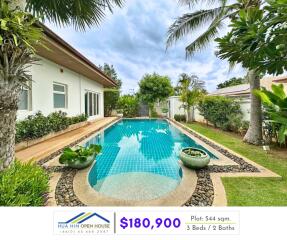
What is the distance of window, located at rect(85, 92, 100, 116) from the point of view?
1889 centimetres

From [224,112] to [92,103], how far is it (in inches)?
502

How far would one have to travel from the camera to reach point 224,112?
14094 millimetres

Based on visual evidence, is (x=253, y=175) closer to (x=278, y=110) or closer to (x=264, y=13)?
(x=278, y=110)

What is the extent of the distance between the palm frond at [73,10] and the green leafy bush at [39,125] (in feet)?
16.7

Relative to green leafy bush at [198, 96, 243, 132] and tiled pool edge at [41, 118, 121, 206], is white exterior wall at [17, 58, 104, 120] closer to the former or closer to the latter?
tiled pool edge at [41, 118, 121, 206]

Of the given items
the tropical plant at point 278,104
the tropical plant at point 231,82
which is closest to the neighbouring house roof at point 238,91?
the tropical plant at point 278,104

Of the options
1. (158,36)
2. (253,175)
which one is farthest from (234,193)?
(158,36)

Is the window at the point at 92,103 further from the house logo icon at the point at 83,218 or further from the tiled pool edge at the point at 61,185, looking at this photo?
the house logo icon at the point at 83,218

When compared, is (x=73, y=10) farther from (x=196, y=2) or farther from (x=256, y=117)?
(x=256, y=117)

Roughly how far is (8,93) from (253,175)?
5.90 meters

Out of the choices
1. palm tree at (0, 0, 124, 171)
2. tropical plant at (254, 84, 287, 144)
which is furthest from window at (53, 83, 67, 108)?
tropical plant at (254, 84, 287, 144)

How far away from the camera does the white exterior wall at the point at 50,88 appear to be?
10133mm

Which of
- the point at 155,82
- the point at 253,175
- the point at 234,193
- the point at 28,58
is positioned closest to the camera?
the point at 28,58

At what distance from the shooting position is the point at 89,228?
110 inches
